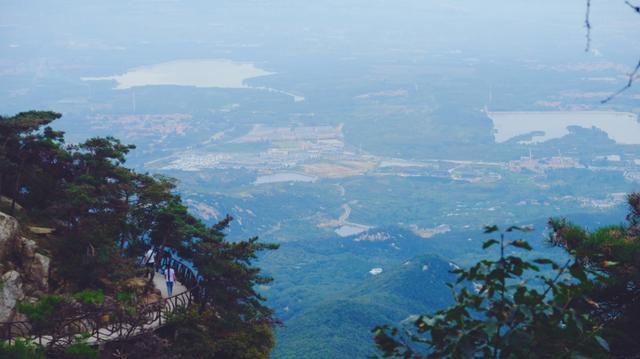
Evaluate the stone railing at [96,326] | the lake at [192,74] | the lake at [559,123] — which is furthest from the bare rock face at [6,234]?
the lake at [192,74]

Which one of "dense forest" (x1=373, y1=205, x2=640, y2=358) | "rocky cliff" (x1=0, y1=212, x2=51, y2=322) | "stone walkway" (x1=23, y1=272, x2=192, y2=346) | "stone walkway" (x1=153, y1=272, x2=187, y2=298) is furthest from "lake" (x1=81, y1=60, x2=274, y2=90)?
"dense forest" (x1=373, y1=205, x2=640, y2=358)

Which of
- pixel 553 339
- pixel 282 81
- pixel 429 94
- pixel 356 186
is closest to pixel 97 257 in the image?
pixel 553 339

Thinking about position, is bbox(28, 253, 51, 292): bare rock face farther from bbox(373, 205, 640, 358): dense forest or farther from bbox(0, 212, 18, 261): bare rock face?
bbox(373, 205, 640, 358): dense forest

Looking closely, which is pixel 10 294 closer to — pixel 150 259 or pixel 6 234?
pixel 6 234

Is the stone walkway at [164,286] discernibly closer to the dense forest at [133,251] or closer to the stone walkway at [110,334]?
the dense forest at [133,251]

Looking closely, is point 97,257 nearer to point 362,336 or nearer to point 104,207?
point 104,207

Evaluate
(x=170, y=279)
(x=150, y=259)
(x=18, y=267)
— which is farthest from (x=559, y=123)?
(x=18, y=267)
